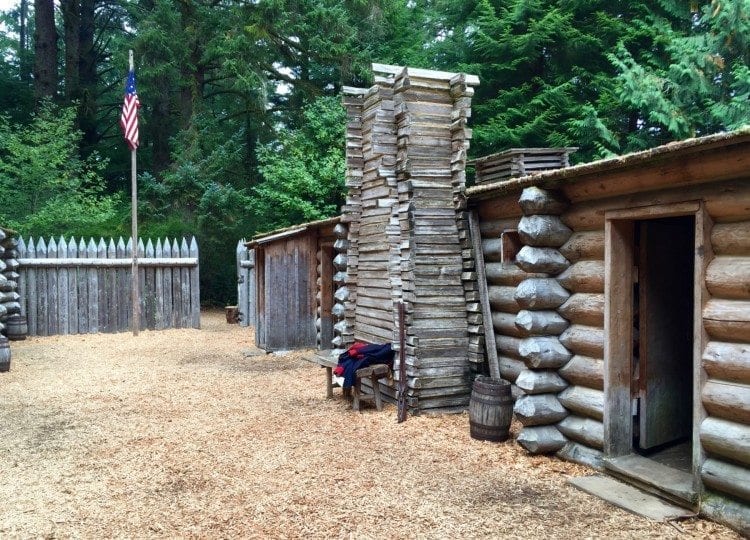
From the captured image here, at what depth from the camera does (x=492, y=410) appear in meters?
6.78

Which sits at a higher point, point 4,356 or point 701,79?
point 701,79

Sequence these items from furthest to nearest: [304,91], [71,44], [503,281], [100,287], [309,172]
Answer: [71,44] < [304,91] < [309,172] < [100,287] < [503,281]

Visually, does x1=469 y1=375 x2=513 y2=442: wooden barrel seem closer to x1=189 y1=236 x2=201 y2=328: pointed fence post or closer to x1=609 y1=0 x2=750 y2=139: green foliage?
x1=609 y1=0 x2=750 y2=139: green foliage

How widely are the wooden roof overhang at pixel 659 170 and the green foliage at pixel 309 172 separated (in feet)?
40.2

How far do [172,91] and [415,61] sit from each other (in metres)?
12.0

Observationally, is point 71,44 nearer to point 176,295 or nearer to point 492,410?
point 176,295

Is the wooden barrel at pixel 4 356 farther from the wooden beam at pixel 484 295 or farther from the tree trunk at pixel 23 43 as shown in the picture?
the tree trunk at pixel 23 43

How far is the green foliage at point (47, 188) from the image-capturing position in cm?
1839

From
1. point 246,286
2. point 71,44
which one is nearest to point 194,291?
point 246,286

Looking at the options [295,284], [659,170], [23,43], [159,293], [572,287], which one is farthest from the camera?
[23,43]

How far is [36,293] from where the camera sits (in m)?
15.0

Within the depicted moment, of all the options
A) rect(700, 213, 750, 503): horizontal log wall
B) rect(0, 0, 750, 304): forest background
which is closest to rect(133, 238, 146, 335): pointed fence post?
rect(0, 0, 750, 304): forest background

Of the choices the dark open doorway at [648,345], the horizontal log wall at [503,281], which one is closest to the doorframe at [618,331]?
the dark open doorway at [648,345]

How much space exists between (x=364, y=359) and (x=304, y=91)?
16071 mm
